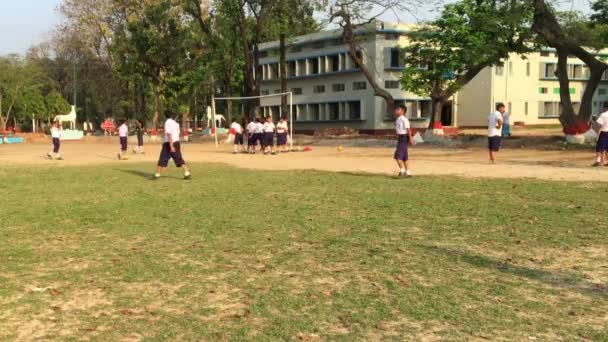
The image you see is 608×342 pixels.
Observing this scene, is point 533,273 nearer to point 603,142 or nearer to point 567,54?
point 603,142

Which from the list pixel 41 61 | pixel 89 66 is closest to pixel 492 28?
pixel 89 66

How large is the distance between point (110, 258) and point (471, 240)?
4.08 meters

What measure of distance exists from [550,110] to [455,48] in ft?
66.2

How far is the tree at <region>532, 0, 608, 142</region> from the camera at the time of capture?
23703 mm

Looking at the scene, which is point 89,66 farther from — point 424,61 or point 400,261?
point 400,261

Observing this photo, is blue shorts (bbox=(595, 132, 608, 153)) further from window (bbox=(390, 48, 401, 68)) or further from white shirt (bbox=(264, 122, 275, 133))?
window (bbox=(390, 48, 401, 68))

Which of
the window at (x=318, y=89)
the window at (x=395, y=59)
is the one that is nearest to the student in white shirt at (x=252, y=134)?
the window at (x=395, y=59)

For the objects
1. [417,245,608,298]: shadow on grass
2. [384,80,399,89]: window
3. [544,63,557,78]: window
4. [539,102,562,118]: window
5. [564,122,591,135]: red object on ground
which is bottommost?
[417,245,608,298]: shadow on grass

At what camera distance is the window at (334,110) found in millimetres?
49844

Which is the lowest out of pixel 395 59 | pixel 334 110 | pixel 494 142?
pixel 494 142

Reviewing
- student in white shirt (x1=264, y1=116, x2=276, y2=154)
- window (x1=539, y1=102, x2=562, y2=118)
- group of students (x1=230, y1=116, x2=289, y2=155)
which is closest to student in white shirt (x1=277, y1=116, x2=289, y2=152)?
group of students (x1=230, y1=116, x2=289, y2=155)

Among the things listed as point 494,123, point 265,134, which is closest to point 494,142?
point 494,123

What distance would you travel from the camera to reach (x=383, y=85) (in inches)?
1789

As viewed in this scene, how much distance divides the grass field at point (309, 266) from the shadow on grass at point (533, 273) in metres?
0.02
